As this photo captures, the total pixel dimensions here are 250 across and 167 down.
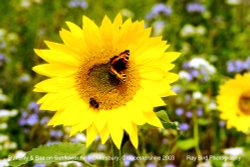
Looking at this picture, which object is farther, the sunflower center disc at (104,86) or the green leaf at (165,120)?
the sunflower center disc at (104,86)

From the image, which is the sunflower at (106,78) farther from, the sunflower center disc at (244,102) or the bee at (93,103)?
the sunflower center disc at (244,102)

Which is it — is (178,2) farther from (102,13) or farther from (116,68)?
(116,68)

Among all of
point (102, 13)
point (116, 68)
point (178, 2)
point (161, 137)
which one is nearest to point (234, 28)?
point (178, 2)

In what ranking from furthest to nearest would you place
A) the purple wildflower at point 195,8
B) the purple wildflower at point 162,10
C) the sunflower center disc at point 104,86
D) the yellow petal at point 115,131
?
1. the purple wildflower at point 195,8
2. the purple wildflower at point 162,10
3. the sunflower center disc at point 104,86
4. the yellow petal at point 115,131

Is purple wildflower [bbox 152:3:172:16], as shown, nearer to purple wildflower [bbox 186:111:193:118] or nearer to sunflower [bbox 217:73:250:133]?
purple wildflower [bbox 186:111:193:118]

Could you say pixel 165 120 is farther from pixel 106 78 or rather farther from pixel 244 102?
pixel 244 102

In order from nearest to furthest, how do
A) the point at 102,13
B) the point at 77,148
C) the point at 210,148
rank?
1. the point at 77,148
2. the point at 210,148
3. the point at 102,13

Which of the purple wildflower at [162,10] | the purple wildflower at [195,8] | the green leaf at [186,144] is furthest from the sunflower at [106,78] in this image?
the purple wildflower at [195,8]

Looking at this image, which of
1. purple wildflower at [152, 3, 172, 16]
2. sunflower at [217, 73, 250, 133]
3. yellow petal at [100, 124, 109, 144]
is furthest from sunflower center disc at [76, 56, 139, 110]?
purple wildflower at [152, 3, 172, 16]
